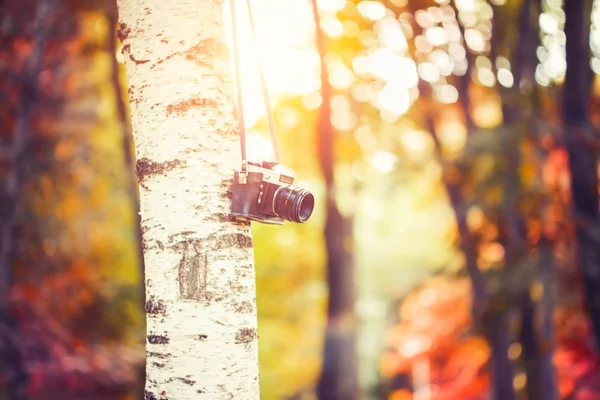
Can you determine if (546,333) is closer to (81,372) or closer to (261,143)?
(261,143)

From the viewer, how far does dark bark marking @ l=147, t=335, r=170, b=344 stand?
4.60ft

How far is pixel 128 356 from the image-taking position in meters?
6.07

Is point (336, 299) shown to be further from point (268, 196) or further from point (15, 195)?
point (268, 196)

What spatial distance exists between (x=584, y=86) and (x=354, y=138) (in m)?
3.48

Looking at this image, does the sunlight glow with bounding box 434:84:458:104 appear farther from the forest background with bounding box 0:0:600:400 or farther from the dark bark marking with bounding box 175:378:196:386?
the dark bark marking with bounding box 175:378:196:386

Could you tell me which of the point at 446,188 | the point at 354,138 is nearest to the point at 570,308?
the point at 446,188

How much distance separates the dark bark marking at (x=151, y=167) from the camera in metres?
1.44

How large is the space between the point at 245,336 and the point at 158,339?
23 centimetres

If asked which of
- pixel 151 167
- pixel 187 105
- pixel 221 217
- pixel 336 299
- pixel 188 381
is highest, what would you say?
pixel 187 105

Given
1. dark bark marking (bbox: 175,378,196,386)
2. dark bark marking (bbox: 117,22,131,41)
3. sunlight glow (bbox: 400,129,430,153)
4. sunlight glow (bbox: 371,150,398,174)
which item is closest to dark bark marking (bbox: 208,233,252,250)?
dark bark marking (bbox: 175,378,196,386)

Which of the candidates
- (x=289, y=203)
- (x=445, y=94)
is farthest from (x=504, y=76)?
(x=289, y=203)

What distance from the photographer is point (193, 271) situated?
4.56 ft

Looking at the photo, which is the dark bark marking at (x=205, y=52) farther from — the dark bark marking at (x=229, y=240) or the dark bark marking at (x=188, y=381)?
the dark bark marking at (x=188, y=381)

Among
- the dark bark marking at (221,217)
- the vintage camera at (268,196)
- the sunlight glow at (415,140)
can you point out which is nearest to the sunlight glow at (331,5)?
the sunlight glow at (415,140)
